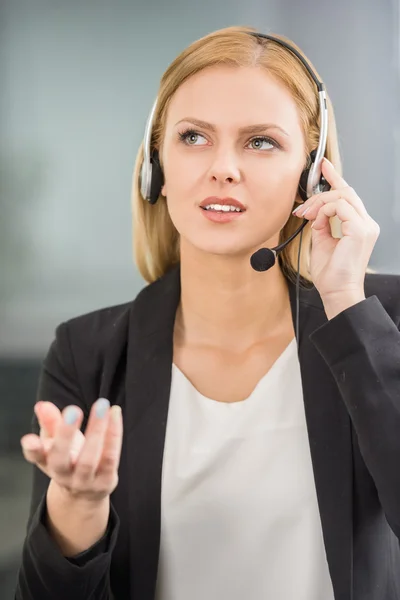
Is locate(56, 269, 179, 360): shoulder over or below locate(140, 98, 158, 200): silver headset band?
below

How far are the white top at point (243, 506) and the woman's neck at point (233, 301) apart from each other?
0.34 feet

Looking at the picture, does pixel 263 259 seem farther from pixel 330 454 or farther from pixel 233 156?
pixel 330 454

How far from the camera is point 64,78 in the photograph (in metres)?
1.30

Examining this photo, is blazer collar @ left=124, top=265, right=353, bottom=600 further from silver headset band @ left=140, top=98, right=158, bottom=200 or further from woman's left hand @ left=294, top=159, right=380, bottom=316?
silver headset band @ left=140, top=98, right=158, bottom=200

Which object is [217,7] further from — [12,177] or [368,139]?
[12,177]

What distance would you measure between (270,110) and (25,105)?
45cm

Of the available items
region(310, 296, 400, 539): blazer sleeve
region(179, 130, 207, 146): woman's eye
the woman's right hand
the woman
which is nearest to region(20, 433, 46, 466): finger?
the woman's right hand

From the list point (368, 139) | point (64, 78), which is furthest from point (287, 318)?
point (64, 78)

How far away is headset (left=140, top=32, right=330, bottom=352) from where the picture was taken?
1.06 meters

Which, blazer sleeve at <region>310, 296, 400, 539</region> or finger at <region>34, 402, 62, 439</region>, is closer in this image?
finger at <region>34, 402, 62, 439</region>

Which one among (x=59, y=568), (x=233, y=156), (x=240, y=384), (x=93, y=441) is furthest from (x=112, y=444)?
(x=233, y=156)

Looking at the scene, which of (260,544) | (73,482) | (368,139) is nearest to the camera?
(73,482)

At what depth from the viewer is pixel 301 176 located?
1.12 meters

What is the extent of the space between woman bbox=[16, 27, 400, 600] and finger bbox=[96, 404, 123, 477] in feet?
0.40
